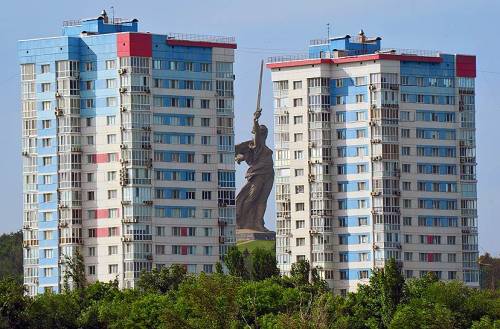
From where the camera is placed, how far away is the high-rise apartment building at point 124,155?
7584 inches

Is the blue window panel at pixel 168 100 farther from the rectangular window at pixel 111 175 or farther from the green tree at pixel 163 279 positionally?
the green tree at pixel 163 279

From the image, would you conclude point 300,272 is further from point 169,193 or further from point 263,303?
point 263,303

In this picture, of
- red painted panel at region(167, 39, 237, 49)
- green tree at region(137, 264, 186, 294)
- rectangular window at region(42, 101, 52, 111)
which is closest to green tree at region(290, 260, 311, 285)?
green tree at region(137, 264, 186, 294)

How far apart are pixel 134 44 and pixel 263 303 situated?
29.7 m

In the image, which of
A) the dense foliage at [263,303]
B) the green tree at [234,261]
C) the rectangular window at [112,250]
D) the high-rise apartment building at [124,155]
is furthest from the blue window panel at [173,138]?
the dense foliage at [263,303]

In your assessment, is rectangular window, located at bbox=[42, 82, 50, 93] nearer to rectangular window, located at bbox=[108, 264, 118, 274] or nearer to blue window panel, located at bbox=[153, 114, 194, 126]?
blue window panel, located at bbox=[153, 114, 194, 126]

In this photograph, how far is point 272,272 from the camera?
195 meters

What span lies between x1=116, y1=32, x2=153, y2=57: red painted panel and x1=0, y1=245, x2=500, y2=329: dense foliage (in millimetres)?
19180

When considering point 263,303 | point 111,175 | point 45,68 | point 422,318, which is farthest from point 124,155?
point 422,318

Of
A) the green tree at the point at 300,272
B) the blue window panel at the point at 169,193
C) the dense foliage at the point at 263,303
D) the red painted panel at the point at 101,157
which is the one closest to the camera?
the dense foliage at the point at 263,303

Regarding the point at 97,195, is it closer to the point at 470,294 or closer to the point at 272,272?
the point at 272,272

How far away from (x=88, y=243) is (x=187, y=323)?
45359 millimetres

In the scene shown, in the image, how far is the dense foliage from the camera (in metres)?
168

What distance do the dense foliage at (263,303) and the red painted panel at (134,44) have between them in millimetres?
19180
